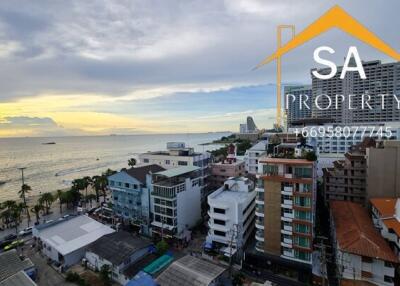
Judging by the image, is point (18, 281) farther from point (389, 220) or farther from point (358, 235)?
point (389, 220)

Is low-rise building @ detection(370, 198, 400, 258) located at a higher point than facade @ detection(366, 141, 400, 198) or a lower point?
lower

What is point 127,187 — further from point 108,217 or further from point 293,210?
point 293,210

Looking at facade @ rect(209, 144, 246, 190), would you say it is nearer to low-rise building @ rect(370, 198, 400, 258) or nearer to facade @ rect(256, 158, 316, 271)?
facade @ rect(256, 158, 316, 271)

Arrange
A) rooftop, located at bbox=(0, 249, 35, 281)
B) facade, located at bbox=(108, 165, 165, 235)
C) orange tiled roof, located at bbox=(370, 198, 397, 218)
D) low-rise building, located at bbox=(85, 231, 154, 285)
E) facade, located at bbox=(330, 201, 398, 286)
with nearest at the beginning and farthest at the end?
facade, located at bbox=(330, 201, 398, 286) < rooftop, located at bbox=(0, 249, 35, 281) < low-rise building, located at bbox=(85, 231, 154, 285) < orange tiled roof, located at bbox=(370, 198, 397, 218) < facade, located at bbox=(108, 165, 165, 235)

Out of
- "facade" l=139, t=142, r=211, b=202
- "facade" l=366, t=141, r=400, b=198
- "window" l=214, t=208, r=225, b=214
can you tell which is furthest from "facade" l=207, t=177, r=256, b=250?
"facade" l=366, t=141, r=400, b=198

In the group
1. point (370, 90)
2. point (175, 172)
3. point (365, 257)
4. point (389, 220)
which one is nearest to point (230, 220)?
point (175, 172)

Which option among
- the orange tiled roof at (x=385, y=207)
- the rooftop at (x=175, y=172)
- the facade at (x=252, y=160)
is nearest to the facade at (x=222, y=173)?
the facade at (x=252, y=160)

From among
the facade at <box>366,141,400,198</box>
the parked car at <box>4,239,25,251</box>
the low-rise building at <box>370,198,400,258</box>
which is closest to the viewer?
the low-rise building at <box>370,198,400,258</box>
